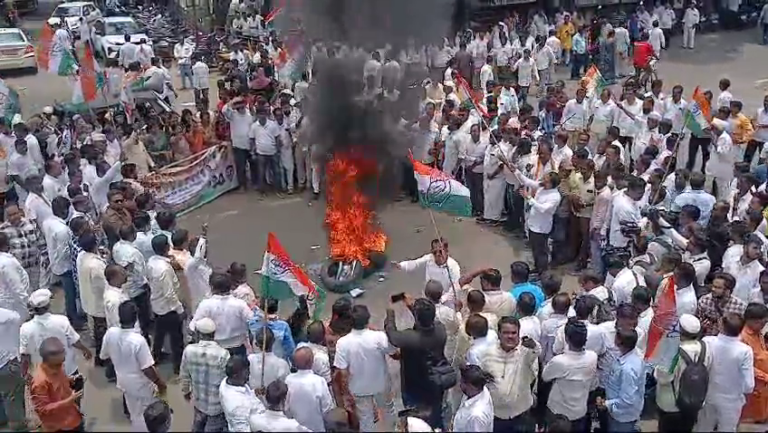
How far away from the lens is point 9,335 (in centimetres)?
706

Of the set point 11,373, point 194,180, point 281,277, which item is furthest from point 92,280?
point 194,180

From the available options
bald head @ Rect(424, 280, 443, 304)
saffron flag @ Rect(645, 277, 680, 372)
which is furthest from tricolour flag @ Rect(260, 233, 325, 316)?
saffron flag @ Rect(645, 277, 680, 372)

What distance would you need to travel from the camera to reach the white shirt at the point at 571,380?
5.95 meters

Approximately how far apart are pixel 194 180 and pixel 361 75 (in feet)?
11.5

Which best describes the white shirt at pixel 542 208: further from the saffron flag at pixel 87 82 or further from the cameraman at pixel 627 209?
the saffron flag at pixel 87 82

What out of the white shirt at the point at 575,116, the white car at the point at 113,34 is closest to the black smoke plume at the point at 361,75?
the white shirt at the point at 575,116

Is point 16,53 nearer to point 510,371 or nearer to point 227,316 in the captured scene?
point 227,316

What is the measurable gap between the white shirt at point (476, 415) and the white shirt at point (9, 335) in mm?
3852

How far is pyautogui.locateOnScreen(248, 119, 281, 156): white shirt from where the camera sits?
1278cm

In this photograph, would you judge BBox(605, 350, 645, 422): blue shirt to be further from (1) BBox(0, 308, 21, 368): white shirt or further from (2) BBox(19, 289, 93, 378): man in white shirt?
(1) BBox(0, 308, 21, 368): white shirt

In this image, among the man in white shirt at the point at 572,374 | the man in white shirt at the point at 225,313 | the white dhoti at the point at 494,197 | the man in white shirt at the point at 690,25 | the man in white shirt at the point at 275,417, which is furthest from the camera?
the man in white shirt at the point at 690,25

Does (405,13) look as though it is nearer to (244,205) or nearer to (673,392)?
(244,205)

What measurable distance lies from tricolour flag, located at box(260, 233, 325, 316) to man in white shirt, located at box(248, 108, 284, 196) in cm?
547

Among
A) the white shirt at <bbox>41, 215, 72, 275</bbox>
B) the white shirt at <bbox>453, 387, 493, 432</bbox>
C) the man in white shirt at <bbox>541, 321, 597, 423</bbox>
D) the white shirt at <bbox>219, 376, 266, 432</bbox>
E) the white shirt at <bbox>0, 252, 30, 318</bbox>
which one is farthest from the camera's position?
the white shirt at <bbox>41, 215, 72, 275</bbox>
